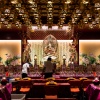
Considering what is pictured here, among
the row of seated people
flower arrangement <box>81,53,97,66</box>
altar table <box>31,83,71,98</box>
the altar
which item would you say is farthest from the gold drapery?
altar table <box>31,83,71,98</box>

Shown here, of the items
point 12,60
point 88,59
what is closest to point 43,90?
point 12,60

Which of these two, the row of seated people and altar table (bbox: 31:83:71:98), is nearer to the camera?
the row of seated people

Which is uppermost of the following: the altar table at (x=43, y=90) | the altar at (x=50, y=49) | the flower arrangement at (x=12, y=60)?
the altar at (x=50, y=49)

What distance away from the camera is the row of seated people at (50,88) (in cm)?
1029

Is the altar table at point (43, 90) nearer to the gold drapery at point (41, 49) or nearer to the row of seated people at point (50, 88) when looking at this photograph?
the row of seated people at point (50, 88)

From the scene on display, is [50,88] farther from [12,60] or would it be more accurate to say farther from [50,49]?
[12,60]

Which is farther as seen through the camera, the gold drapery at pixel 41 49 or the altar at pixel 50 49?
the gold drapery at pixel 41 49

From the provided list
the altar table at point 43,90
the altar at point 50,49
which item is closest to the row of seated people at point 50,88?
the altar table at point 43,90

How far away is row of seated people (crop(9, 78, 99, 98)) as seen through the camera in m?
10.3

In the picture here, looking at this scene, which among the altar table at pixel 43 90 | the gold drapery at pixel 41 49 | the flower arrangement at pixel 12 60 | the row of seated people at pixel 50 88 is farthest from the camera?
the gold drapery at pixel 41 49

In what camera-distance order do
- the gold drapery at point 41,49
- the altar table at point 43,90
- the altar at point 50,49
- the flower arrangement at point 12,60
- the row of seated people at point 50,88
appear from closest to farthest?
the row of seated people at point 50,88 → the altar table at point 43,90 → the altar at point 50,49 → the flower arrangement at point 12,60 → the gold drapery at point 41,49

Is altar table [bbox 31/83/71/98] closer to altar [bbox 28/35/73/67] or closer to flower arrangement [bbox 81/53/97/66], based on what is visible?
altar [bbox 28/35/73/67]

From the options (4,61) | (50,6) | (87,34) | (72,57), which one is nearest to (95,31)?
(87,34)

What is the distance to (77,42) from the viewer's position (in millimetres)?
24188
